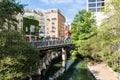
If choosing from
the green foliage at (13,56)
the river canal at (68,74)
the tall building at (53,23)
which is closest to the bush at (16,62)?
the green foliage at (13,56)

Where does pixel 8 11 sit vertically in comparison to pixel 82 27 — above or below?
below

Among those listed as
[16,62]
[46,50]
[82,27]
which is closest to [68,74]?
[46,50]

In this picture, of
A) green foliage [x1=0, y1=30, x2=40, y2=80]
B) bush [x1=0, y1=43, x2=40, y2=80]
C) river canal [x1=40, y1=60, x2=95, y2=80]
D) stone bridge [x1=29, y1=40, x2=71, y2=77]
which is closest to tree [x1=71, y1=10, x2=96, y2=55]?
stone bridge [x1=29, y1=40, x2=71, y2=77]

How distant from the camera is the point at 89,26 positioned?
126 ft

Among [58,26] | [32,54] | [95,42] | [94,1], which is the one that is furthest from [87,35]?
[58,26]

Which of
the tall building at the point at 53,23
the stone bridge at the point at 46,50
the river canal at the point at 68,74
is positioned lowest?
the river canal at the point at 68,74

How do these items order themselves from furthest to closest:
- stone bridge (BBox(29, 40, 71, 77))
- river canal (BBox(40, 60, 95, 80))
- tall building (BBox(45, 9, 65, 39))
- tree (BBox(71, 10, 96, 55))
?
1. tall building (BBox(45, 9, 65, 39))
2. tree (BBox(71, 10, 96, 55))
3. river canal (BBox(40, 60, 95, 80))
4. stone bridge (BBox(29, 40, 71, 77))

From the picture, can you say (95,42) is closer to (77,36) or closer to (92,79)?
(92,79)

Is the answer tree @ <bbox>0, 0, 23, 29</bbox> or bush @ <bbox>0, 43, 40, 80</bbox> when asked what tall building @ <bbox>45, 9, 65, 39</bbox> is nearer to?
bush @ <bbox>0, 43, 40, 80</bbox>

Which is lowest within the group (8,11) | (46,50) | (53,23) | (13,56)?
(46,50)

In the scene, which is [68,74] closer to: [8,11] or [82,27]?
[82,27]

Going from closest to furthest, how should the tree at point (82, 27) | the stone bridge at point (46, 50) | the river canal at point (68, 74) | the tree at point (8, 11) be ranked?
the tree at point (8, 11) < the stone bridge at point (46, 50) < the river canal at point (68, 74) < the tree at point (82, 27)

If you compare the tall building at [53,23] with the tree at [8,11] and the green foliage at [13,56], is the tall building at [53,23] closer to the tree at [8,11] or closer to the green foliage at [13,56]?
the green foliage at [13,56]

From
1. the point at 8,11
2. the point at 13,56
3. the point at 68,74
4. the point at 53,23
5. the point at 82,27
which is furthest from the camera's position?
the point at 53,23
